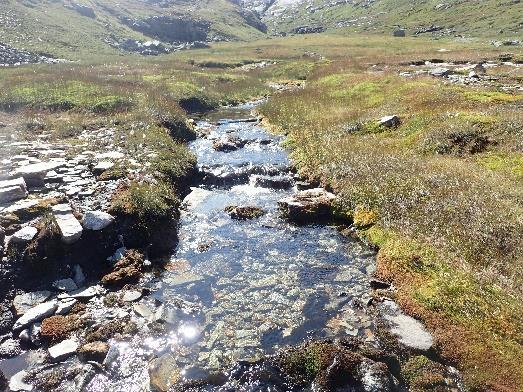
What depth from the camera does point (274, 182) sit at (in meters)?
23.6

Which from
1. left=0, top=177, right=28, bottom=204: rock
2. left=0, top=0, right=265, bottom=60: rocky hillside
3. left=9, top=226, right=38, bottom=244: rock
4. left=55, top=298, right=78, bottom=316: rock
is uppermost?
left=0, top=0, right=265, bottom=60: rocky hillside

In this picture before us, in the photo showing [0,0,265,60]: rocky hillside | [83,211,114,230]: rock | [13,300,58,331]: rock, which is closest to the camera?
[13,300,58,331]: rock

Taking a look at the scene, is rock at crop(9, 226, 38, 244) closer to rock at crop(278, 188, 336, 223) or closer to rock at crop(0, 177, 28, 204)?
rock at crop(0, 177, 28, 204)

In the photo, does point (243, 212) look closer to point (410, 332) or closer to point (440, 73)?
point (410, 332)

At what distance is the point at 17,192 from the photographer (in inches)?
663

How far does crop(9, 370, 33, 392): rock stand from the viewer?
10.2 m

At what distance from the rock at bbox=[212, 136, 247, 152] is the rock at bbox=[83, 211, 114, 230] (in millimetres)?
14119

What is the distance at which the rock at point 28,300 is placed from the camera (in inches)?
498

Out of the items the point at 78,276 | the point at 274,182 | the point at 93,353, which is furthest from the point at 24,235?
the point at 274,182

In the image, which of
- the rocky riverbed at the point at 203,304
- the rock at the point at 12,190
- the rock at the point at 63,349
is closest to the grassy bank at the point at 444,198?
the rocky riverbed at the point at 203,304

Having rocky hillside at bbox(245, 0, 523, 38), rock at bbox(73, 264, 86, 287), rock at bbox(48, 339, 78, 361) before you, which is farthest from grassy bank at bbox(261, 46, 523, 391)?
rocky hillside at bbox(245, 0, 523, 38)

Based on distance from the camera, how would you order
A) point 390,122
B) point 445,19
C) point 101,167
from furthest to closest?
point 445,19
point 390,122
point 101,167

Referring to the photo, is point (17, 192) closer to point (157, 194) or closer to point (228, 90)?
point (157, 194)

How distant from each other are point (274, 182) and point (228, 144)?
7490mm
